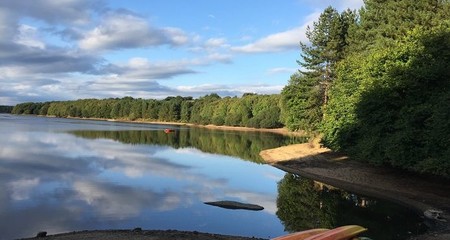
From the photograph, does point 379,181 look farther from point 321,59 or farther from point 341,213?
point 321,59

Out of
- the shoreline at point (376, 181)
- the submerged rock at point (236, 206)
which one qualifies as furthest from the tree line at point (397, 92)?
the submerged rock at point (236, 206)

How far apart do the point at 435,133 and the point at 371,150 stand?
572cm

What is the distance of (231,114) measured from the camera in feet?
440

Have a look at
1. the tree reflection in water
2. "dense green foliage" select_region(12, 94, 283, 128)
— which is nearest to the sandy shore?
the tree reflection in water

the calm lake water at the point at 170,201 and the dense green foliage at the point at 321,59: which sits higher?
the dense green foliage at the point at 321,59

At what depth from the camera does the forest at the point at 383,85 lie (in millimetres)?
24656

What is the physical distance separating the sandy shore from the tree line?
5.26 feet

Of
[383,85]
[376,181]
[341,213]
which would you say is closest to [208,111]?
[376,181]

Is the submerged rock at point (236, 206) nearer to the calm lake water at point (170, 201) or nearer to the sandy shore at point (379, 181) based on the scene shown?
the calm lake water at point (170, 201)

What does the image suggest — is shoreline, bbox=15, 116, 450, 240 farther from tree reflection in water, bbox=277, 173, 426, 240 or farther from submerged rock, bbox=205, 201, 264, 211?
submerged rock, bbox=205, 201, 264, 211

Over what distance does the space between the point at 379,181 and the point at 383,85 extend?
7030mm

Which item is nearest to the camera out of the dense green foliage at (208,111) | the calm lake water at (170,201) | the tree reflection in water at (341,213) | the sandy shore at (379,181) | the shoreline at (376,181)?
the calm lake water at (170,201)

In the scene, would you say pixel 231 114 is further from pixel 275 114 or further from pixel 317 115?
pixel 317 115

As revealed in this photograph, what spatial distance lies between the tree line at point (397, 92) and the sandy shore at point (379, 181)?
1.60 m
